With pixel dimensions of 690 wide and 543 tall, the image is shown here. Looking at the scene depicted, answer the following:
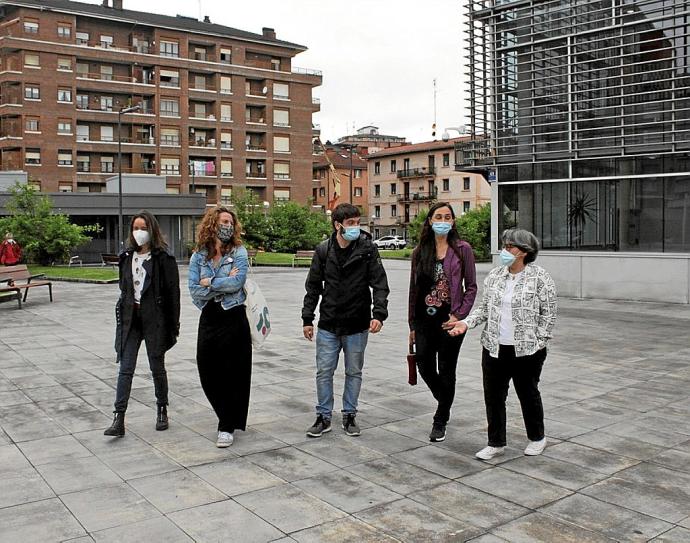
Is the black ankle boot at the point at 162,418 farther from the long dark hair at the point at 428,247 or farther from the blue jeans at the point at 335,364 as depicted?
the long dark hair at the point at 428,247

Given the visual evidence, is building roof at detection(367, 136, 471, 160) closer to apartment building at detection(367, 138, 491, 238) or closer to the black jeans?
apartment building at detection(367, 138, 491, 238)

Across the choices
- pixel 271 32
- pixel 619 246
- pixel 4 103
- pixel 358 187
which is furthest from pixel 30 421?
pixel 358 187

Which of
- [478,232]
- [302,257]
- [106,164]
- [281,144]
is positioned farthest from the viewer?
[281,144]

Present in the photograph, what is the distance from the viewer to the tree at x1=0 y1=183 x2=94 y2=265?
3103 centimetres

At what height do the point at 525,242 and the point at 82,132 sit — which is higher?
the point at 82,132

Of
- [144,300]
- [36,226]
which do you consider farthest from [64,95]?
[144,300]

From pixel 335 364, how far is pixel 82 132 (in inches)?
2308

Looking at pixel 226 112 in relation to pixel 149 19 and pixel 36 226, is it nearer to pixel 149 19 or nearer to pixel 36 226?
pixel 149 19

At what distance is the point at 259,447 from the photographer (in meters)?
5.58

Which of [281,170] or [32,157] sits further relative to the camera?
[281,170]

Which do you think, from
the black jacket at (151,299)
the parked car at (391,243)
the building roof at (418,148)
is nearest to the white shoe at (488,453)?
the black jacket at (151,299)

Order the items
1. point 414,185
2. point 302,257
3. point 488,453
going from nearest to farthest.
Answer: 1. point 488,453
2. point 302,257
3. point 414,185

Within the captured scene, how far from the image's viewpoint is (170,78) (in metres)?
62.7

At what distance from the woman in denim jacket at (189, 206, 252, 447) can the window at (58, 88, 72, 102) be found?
57935 mm
